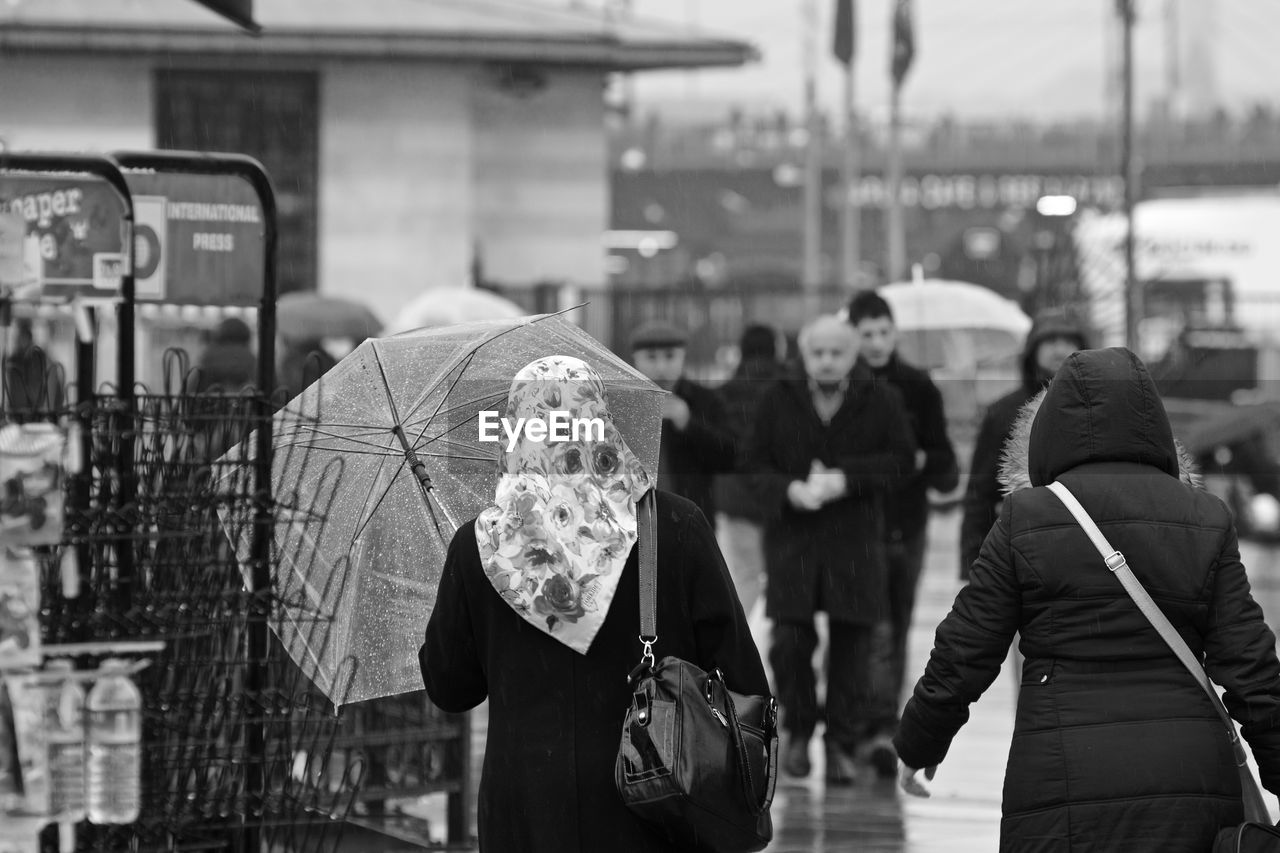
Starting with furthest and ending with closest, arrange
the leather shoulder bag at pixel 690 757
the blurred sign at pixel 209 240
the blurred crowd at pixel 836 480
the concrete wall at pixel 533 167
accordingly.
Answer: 1. the concrete wall at pixel 533 167
2. the blurred crowd at pixel 836 480
3. the blurred sign at pixel 209 240
4. the leather shoulder bag at pixel 690 757

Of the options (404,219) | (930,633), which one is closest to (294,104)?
(404,219)

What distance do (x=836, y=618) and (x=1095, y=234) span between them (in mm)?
24921

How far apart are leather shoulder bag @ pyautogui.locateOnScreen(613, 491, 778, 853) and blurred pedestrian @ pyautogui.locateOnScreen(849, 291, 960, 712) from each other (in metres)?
5.55

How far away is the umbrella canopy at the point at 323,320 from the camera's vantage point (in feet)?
42.0

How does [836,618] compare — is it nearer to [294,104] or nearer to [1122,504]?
[1122,504]

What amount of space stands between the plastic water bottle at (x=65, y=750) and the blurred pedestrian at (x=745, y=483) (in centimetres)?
523

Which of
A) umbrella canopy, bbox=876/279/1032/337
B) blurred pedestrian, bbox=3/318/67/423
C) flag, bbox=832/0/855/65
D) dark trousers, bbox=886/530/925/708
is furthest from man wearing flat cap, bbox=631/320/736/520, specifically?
flag, bbox=832/0/855/65

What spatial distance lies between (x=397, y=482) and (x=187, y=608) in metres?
0.67

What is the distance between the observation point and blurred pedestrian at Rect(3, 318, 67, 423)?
4.64m

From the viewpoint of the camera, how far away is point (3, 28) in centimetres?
1900

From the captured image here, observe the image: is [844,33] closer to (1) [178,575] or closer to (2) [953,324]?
Result: (2) [953,324]

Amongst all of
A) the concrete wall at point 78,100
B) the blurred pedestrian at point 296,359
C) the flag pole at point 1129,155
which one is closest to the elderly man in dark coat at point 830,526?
the blurred pedestrian at point 296,359

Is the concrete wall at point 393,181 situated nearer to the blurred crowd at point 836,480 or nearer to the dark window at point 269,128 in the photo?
the dark window at point 269,128

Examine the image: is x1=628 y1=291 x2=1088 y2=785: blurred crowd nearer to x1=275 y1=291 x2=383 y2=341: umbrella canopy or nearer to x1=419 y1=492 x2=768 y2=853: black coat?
x1=275 y1=291 x2=383 y2=341: umbrella canopy
